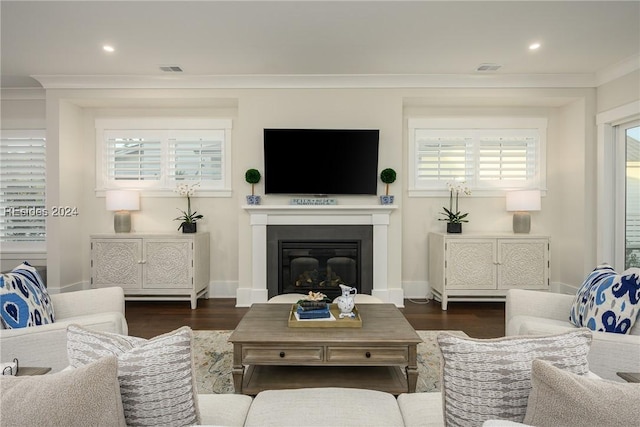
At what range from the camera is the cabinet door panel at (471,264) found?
14.7ft

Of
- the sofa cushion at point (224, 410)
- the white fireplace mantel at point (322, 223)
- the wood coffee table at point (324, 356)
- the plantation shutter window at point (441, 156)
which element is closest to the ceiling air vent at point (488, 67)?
the plantation shutter window at point (441, 156)

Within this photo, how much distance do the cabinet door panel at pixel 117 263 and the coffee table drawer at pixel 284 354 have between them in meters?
2.85

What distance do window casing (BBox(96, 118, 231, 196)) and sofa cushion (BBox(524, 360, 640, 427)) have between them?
4.59 metres

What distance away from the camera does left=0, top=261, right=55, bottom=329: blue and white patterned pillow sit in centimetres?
211

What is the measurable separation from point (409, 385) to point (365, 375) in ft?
0.92

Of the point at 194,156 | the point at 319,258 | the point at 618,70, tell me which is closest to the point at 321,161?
the point at 319,258

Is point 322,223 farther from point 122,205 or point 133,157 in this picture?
point 133,157

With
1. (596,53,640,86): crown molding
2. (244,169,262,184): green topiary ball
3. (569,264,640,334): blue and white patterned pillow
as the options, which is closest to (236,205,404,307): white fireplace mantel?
(244,169,262,184): green topiary ball

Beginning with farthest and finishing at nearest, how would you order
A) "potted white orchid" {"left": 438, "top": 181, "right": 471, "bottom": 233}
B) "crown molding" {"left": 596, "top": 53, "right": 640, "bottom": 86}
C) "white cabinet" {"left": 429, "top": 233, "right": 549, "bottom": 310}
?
"potted white orchid" {"left": 438, "top": 181, "right": 471, "bottom": 233}
"white cabinet" {"left": 429, "top": 233, "right": 549, "bottom": 310}
"crown molding" {"left": 596, "top": 53, "right": 640, "bottom": 86}

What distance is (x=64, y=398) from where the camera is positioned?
869 mm

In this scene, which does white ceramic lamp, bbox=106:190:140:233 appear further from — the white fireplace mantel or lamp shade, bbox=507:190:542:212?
lamp shade, bbox=507:190:542:212

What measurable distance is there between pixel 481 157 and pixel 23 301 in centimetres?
491

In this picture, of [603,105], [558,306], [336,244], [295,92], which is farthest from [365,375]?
[603,105]

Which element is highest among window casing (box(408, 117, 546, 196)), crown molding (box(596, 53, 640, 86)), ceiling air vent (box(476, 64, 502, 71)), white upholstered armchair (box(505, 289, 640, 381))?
ceiling air vent (box(476, 64, 502, 71))
